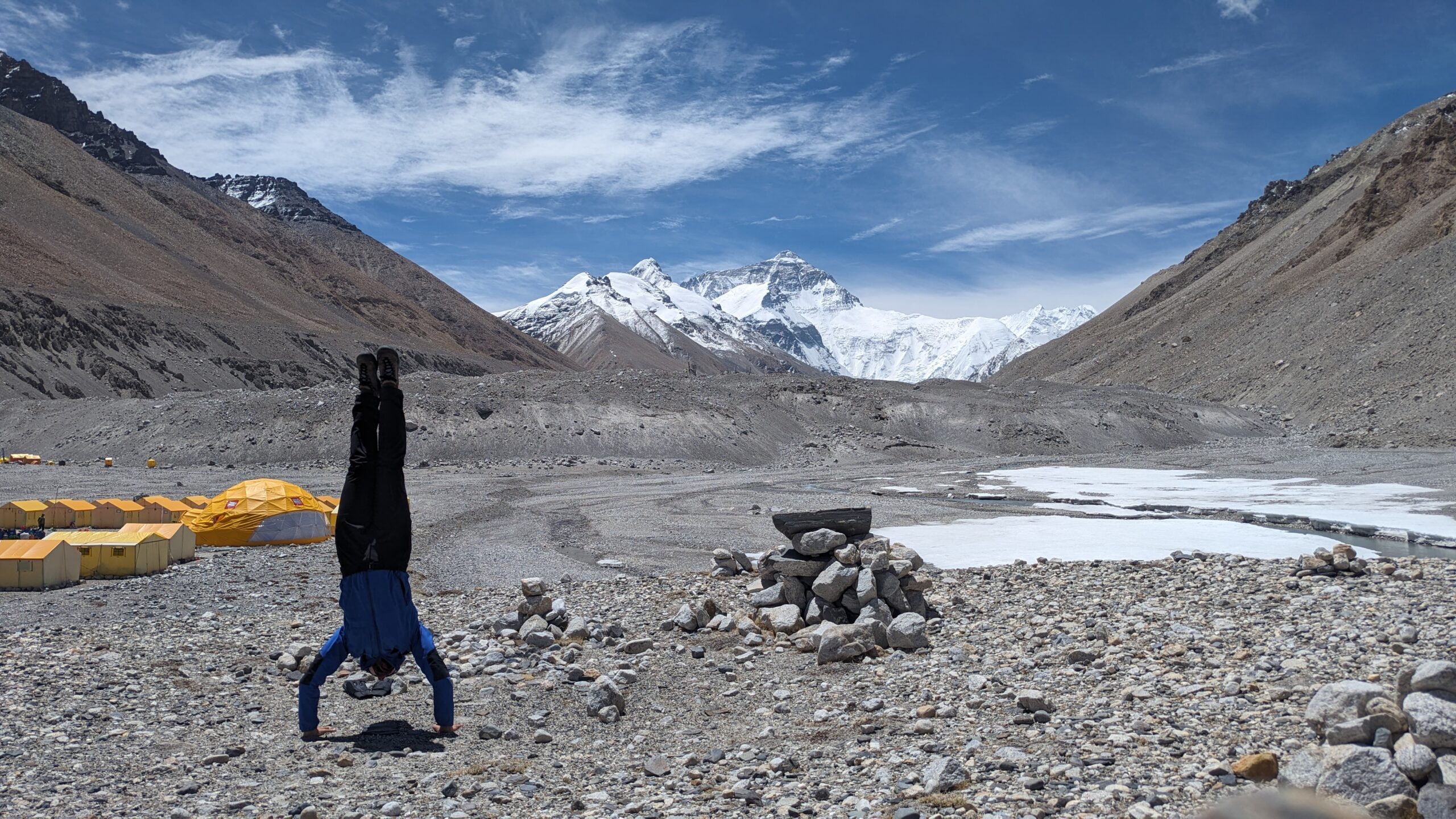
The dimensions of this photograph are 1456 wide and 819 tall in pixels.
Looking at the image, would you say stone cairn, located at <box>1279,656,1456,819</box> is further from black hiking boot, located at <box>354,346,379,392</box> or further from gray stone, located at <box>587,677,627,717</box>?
black hiking boot, located at <box>354,346,379,392</box>

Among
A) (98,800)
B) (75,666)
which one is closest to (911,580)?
(98,800)

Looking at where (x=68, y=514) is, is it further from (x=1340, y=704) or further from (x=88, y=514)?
(x=1340, y=704)

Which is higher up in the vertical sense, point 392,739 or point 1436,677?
point 1436,677

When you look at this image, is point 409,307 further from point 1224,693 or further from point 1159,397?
point 1224,693

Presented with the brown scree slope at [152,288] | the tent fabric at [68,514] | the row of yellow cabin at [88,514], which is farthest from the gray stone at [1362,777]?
the brown scree slope at [152,288]

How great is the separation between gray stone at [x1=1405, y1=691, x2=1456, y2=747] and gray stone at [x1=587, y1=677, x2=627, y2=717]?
6200 millimetres

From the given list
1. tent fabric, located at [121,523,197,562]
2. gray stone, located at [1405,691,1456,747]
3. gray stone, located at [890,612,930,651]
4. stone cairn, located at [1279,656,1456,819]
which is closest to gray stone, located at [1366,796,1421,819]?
stone cairn, located at [1279,656,1456,819]

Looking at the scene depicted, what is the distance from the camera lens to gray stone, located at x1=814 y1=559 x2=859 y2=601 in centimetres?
1184

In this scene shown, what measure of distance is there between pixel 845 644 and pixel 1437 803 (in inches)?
232

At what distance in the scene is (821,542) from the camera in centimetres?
1238

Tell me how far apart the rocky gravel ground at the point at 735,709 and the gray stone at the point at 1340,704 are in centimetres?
19

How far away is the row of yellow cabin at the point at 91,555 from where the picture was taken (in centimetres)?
1465

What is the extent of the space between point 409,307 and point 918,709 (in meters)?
175

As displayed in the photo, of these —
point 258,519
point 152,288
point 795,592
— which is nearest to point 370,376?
point 795,592
